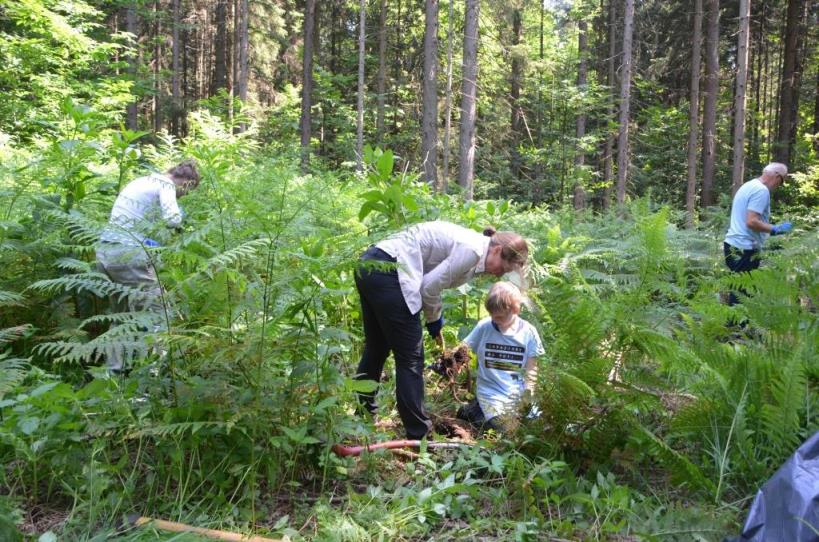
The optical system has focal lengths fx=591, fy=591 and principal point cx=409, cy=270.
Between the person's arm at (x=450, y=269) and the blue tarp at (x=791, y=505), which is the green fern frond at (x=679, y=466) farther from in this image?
the person's arm at (x=450, y=269)

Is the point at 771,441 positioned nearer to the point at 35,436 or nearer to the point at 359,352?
the point at 359,352

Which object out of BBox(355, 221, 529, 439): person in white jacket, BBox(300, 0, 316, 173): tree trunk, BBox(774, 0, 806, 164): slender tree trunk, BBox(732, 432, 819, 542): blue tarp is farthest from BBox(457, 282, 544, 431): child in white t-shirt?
BBox(774, 0, 806, 164): slender tree trunk

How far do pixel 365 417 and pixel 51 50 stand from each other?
36.6 ft

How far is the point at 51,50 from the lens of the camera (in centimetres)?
1106

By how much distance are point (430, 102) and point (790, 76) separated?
39.5 ft

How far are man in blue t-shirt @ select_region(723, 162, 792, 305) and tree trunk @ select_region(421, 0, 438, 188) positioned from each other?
331 inches

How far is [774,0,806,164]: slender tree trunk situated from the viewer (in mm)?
18375

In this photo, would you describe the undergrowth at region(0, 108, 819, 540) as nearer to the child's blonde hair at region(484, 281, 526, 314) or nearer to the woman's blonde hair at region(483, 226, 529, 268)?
the woman's blonde hair at region(483, 226, 529, 268)

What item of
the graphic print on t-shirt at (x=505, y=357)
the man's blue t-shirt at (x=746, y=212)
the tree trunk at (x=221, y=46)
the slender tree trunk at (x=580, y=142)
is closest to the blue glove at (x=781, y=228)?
the man's blue t-shirt at (x=746, y=212)

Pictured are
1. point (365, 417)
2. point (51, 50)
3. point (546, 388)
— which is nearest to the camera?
point (546, 388)

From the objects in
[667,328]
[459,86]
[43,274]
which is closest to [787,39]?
[459,86]

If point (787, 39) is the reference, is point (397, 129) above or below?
below

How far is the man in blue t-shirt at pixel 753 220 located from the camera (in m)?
6.42

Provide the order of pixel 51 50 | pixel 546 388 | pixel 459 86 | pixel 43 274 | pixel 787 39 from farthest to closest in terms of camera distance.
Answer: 1. pixel 459 86
2. pixel 787 39
3. pixel 51 50
4. pixel 43 274
5. pixel 546 388
